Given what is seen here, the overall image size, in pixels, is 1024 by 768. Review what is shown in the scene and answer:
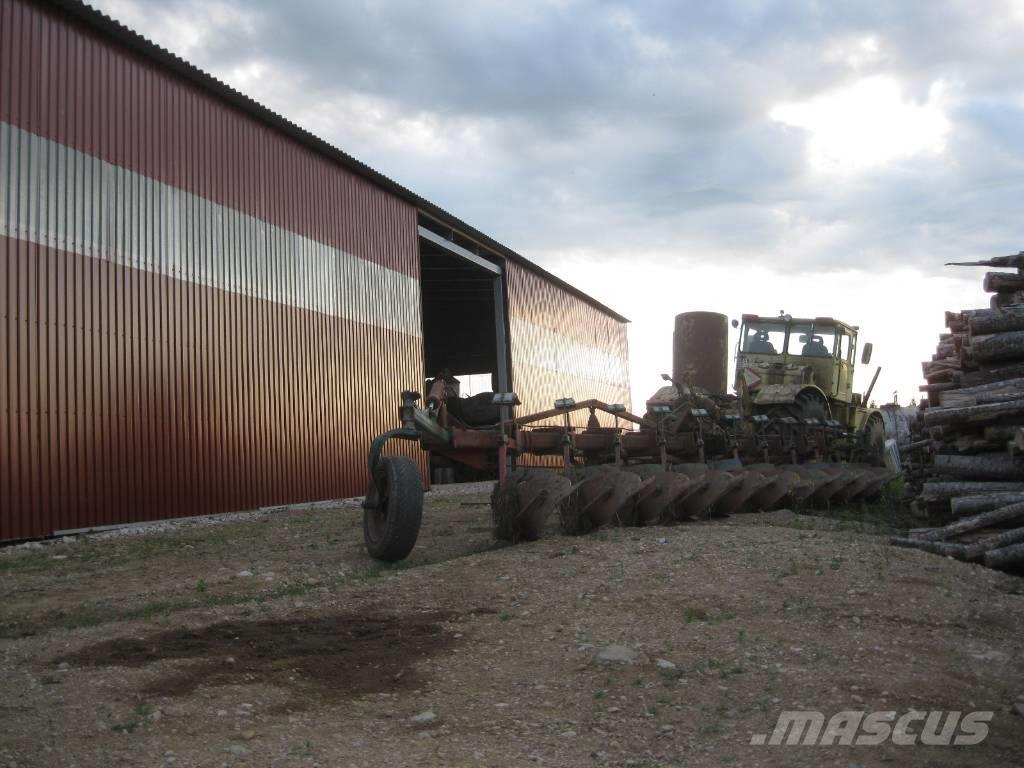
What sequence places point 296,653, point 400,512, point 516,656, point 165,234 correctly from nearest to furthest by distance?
point 516,656, point 296,653, point 400,512, point 165,234

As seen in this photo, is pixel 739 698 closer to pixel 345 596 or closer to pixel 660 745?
pixel 660 745

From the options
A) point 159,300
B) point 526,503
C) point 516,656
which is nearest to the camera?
point 516,656

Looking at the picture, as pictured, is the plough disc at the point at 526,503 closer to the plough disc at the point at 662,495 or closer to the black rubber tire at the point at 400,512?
the black rubber tire at the point at 400,512

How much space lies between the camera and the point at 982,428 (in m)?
9.18

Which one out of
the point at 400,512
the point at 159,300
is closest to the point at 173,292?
the point at 159,300

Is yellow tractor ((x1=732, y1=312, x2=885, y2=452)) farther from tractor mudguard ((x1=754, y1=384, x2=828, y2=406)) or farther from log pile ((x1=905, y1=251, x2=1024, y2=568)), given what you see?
log pile ((x1=905, y1=251, x2=1024, y2=568))

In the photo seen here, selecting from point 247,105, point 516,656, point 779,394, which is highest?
point 247,105

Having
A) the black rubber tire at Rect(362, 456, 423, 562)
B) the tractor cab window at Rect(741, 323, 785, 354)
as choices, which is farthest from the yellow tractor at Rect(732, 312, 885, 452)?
the black rubber tire at Rect(362, 456, 423, 562)

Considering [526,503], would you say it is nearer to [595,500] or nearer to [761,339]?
[595,500]

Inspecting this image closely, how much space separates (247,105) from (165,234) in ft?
9.77

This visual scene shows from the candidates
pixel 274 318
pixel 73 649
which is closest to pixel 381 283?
pixel 274 318

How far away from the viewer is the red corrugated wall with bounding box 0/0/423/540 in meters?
10.1

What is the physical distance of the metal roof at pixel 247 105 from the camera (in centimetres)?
1123

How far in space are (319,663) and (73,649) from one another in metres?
1.40
